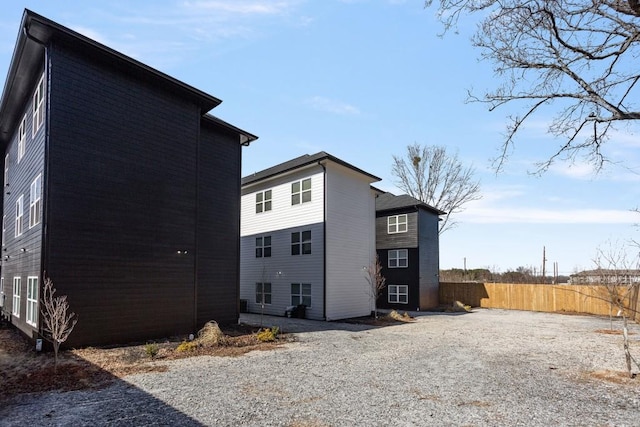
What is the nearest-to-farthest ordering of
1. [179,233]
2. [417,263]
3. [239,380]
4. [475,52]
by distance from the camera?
[239,380] → [475,52] → [179,233] → [417,263]

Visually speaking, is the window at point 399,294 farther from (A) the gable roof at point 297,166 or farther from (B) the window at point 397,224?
→ (A) the gable roof at point 297,166

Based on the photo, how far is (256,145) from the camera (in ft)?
53.0

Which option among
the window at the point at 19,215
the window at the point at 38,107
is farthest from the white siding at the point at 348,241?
the window at the point at 19,215

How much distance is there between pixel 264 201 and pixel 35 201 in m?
11.7

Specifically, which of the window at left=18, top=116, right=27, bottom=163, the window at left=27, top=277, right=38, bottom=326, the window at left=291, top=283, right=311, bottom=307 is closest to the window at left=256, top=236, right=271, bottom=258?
the window at left=291, top=283, right=311, bottom=307

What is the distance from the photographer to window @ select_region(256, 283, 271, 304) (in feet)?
67.7

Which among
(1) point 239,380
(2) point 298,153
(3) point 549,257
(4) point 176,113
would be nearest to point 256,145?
(4) point 176,113

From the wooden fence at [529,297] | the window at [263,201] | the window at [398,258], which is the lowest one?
the wooden fence at [529,297]

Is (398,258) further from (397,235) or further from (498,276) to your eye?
(498,276)

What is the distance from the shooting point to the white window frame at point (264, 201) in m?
21.3

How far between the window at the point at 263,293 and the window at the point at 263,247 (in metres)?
1.56

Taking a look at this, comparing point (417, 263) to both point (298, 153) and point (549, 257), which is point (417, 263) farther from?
point (549, 257)

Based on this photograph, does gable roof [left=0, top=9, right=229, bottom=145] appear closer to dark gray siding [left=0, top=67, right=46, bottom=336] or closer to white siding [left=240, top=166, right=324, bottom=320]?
dark gray siding [left=0, top=67, right=46, bottom=336]

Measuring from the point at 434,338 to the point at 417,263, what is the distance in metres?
11.7
